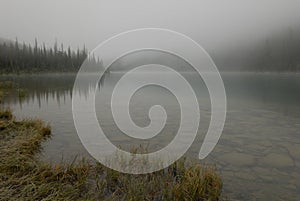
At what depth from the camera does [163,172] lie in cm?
776

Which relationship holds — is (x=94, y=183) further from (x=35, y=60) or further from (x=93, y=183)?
(x=35, y=60)

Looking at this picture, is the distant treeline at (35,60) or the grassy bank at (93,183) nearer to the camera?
the grassy bank at (93,183)

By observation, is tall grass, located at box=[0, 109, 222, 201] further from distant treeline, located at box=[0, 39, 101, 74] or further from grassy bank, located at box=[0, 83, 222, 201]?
distant treeline, located at box=[0, 39, 101, 74]

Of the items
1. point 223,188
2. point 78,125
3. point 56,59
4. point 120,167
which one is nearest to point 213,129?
point 223,188

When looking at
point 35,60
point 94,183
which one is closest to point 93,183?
point 94,183

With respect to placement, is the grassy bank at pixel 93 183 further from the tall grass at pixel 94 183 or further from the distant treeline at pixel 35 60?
the distant treeline at pixel 35 60

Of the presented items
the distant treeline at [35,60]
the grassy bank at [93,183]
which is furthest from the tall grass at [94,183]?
the distant treeline at [35,60]

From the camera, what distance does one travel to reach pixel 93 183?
6.78 metres

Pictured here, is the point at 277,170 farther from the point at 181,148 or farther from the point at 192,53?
Answer: the point at 192,53

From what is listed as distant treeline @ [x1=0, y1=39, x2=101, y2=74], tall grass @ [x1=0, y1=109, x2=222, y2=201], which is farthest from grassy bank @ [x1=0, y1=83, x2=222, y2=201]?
distant treeline @ [x1=0, y1=39, x2=101, y2=74]

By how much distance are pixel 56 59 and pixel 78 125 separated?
165522mm

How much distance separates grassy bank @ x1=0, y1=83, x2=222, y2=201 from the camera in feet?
18.8

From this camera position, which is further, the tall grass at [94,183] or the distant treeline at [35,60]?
the distant treeline at [35,60]

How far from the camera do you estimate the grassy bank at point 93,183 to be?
5730 mm
